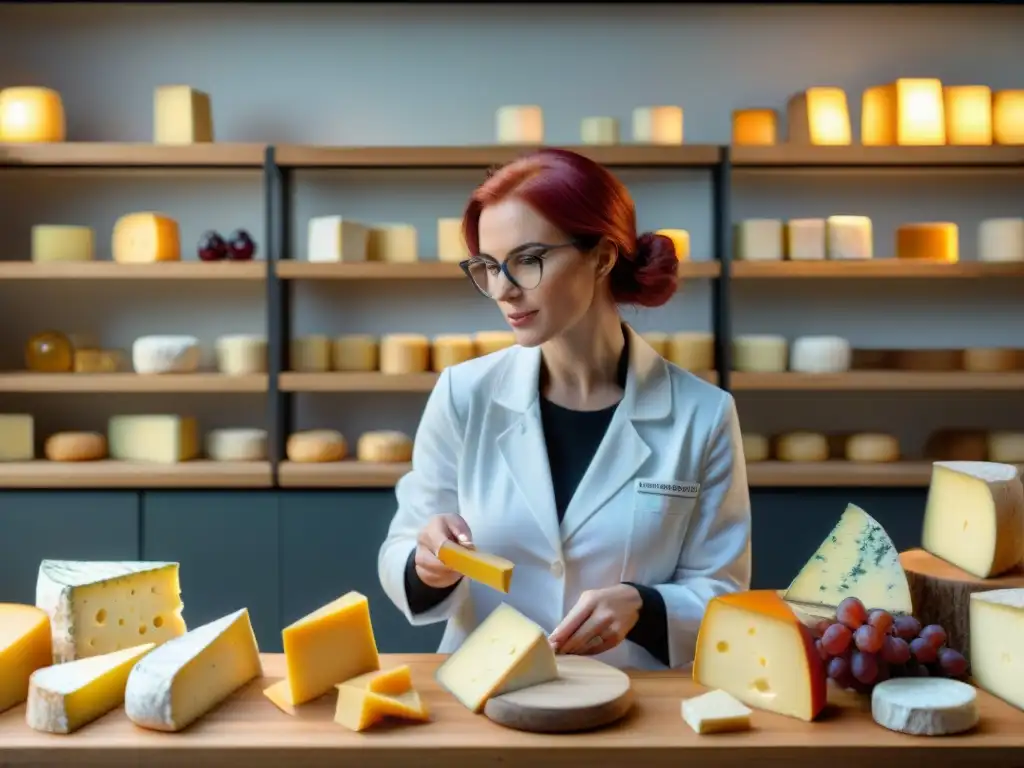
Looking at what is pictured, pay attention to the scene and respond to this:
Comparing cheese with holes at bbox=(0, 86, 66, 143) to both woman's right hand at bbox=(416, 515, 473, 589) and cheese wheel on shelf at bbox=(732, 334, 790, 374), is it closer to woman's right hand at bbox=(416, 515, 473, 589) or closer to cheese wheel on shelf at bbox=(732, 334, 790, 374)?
cheese wheel on shelf at bbox=(732, 334, 790, 374)

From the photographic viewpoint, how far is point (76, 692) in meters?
1.11

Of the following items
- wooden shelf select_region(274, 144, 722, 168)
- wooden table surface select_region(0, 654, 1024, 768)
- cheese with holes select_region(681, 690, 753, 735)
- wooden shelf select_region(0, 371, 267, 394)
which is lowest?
wooden table surface select_region(0, 654, 1024, 768)

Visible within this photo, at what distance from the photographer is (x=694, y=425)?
64.9 inches

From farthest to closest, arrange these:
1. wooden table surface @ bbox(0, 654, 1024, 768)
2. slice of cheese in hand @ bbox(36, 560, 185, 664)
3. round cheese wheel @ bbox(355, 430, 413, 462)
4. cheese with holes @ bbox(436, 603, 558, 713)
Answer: round cheese wheel @ bbox(355, 430, 413, 462), slice of cheese in hand @ bbox(36, 560, 185, 664), cheese with holes @ bbox(436, 603, 558, 713), wooden table surface @ bbox(0, 654, 1024, 768)

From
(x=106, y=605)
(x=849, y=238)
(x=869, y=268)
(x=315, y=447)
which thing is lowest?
(x=106, y=605)

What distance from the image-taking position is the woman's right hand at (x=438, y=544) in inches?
56.0

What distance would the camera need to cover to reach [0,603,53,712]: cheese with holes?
1.19 m

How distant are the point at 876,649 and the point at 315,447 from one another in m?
2.47

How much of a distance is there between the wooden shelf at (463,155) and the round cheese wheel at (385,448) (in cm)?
93

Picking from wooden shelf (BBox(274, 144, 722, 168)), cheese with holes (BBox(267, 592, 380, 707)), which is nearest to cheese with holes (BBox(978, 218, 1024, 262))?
wooden shelf (BBox(274, 144, 722, 168))

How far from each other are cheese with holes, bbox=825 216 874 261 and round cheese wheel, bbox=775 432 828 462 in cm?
61

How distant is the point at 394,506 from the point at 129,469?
884mm

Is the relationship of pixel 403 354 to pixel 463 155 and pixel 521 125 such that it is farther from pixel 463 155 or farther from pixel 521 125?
pixel 521 125

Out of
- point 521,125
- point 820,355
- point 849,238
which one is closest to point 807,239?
point 849,238
